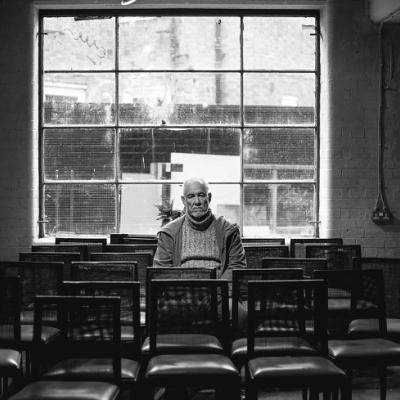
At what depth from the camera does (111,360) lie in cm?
295

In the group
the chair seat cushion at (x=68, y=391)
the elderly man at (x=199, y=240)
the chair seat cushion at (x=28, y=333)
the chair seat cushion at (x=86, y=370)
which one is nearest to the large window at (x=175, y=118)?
the elderly man at (x=199, y=240)

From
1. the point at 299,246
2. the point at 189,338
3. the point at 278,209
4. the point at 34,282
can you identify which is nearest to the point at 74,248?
the point at 34,282

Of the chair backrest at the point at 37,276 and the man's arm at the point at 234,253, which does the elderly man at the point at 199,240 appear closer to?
the man's arm at the point at 234,253

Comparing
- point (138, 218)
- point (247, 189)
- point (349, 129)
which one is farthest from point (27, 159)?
point (349, 129)

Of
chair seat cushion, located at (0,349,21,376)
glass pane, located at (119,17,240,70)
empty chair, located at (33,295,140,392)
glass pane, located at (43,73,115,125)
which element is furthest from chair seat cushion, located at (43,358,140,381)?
glass pane, located at (119,17,240,70)

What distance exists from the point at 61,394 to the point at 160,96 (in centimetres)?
473

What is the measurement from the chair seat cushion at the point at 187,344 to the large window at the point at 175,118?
3.74 m

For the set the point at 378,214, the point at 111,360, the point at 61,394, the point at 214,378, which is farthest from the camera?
the point at 378,214

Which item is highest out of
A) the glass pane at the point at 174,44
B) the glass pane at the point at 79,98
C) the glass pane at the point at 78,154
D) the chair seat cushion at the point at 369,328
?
the glass pane at the point at 174,44

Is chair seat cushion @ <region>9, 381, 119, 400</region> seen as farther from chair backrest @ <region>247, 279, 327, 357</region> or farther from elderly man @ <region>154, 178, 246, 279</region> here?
elderly man @ <region>154, 178, 246, 279</region>

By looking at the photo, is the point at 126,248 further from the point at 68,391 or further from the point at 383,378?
the point at 68,391

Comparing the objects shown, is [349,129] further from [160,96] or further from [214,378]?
[214,378]

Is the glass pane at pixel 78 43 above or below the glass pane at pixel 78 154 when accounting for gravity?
above

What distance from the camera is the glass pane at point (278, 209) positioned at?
6.84 metres
